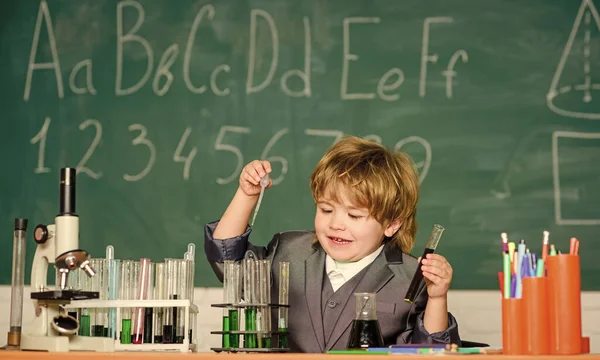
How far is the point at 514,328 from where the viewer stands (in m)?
1.45

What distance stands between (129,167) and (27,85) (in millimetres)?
507

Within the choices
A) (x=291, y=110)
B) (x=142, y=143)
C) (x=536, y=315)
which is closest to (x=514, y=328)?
(x=536, y=315)

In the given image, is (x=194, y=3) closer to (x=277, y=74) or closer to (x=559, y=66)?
(x=277, y=74)

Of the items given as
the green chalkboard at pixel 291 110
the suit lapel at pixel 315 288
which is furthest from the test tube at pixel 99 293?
the green chalkboard at pixel 291 110

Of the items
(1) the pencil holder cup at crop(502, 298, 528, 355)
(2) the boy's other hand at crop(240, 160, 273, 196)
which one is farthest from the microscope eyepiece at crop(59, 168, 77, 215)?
(1) the pencil holder cup at crop(502, 298, 528, 355)

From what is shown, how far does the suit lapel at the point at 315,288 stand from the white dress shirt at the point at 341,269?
0.06 feet

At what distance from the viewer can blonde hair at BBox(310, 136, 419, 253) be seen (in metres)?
2.14

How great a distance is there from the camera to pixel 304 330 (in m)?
2.11

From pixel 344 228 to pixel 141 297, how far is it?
56 cm

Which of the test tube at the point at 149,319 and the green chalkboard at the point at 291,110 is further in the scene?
the green chalkboard at the point at 291,110

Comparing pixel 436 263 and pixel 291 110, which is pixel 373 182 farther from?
pixel 291 110

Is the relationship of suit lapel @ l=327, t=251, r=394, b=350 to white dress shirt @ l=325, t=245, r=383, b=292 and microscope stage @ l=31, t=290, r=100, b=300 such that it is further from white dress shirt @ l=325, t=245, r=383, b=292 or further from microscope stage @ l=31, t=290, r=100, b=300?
microscope stage @ l=31, t=290, r=100, b=300

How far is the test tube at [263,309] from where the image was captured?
1.70 metres

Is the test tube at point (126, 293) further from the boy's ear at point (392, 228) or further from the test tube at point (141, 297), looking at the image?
the boy's ear at point (392, 228)
